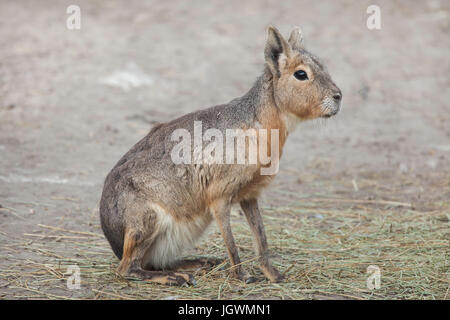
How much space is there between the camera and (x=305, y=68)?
4.02 meters

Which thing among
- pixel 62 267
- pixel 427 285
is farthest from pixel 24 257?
pixel 427 285

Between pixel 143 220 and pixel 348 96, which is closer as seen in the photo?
pixel 143 220

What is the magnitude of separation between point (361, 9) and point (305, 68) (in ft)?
22.8

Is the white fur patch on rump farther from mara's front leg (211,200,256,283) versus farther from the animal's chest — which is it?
the animal's chest

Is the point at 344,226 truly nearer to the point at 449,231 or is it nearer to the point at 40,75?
the point at 449,231

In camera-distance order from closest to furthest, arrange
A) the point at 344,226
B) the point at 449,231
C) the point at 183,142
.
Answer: the point at 183,142 < the point at 449,231 < the point at 344,226

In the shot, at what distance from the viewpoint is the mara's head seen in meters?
4.01

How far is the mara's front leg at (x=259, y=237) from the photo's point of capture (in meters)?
4.06

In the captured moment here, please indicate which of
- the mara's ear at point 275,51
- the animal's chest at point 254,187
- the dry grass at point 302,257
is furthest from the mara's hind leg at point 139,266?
the mara's ear at point 275,51

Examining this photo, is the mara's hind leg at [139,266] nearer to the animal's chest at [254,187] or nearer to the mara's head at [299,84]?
the animal's chest at [254,187]

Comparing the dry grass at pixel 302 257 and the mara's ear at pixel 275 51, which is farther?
the mara's ear at pixel 275 51

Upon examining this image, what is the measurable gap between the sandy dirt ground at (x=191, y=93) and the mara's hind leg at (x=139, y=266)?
0.69m

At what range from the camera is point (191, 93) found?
8289mm

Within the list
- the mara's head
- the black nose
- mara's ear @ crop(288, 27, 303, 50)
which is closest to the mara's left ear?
mara's ear @ crop(288, 27, 303, 50)
